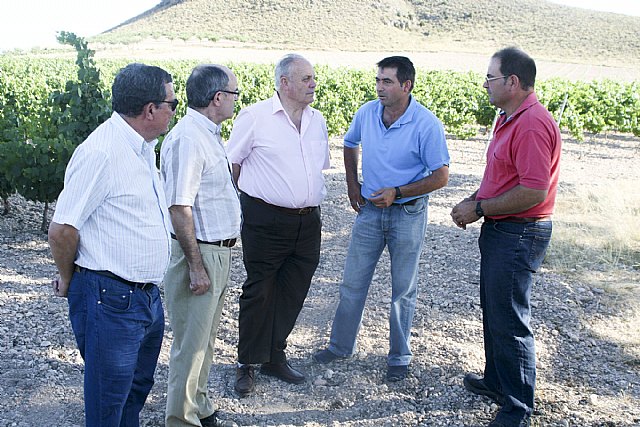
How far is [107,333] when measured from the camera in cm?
247

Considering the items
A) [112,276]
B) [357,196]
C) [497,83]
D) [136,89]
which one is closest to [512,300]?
[497,83]

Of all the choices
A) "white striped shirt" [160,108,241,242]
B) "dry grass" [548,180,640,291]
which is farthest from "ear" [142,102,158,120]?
"dry grass" [548,180,640,291]

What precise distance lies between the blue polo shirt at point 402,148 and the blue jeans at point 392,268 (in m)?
0.14

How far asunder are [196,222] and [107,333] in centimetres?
81

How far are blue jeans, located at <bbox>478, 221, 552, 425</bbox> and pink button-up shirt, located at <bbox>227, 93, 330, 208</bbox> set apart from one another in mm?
1073

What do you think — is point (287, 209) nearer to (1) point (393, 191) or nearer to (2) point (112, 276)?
(1) point (393, 191)

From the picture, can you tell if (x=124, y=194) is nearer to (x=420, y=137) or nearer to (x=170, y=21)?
(x=420, y=137)

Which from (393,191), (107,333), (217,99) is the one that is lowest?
(107,333)

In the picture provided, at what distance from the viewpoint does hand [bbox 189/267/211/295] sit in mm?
3062

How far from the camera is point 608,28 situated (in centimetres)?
7800

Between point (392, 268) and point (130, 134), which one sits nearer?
point (130, 134)

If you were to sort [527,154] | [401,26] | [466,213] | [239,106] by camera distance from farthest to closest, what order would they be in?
1. [401,26]
2. [239,106]
3. [466,213]
4. [527,154]

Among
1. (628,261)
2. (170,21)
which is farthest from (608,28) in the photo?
(628,261)

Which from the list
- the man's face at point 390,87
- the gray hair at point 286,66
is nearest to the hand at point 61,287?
the gray hair at point 286,66
